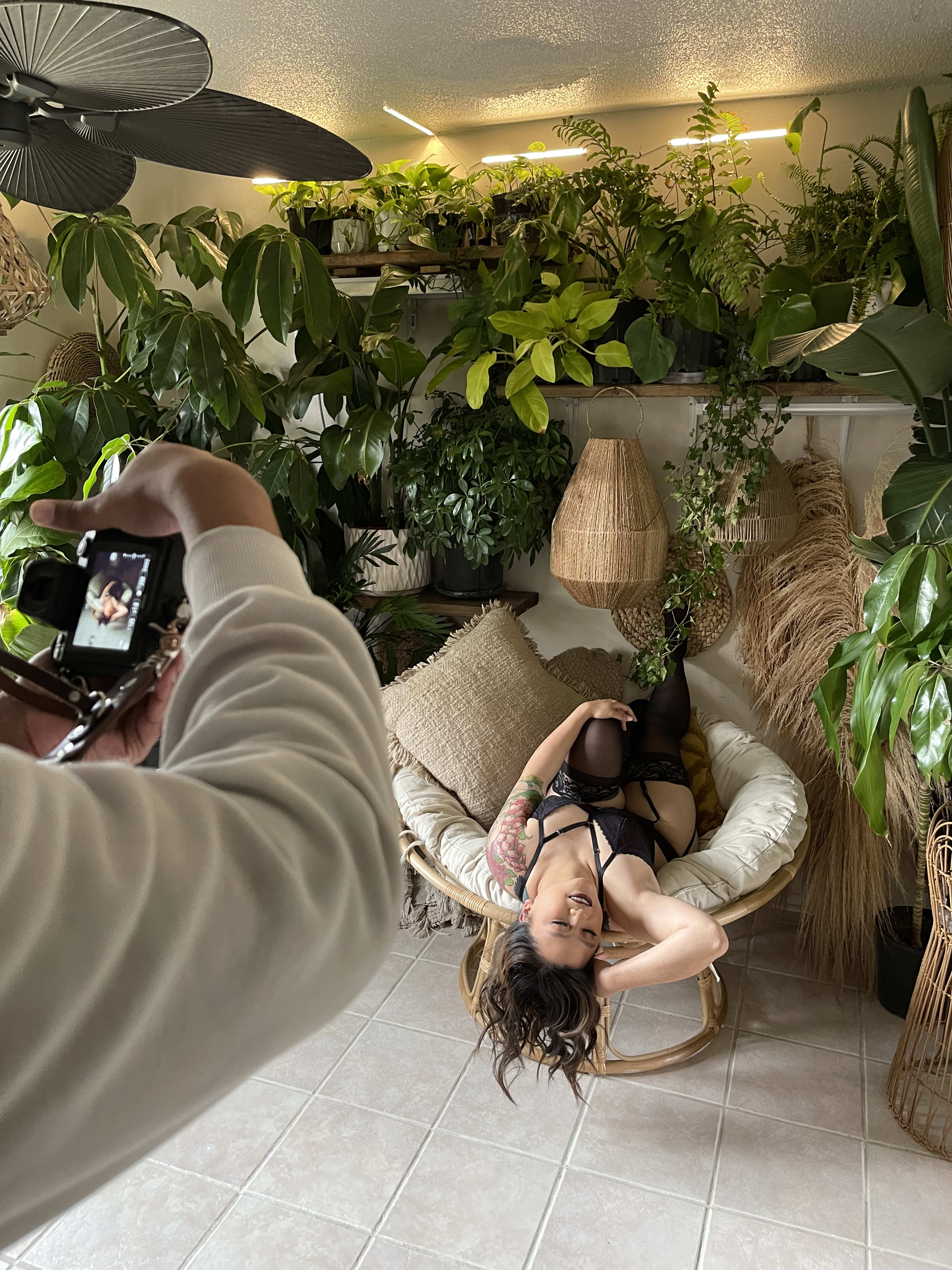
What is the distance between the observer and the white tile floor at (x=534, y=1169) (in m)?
1.87

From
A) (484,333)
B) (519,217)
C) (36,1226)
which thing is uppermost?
(519,217)

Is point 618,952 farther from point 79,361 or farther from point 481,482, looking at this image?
point 79,361

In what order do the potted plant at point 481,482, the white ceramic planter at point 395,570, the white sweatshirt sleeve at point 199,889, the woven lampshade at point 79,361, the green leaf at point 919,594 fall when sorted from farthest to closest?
the woven lampshade at point 79,361 → the white ceramic planter at point 395,570 → the potted plant at point 481,482 → the green leaf at point 919,594 → the white sweatshirt sleeve at point 199,889

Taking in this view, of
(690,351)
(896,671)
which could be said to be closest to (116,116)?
(896,671)

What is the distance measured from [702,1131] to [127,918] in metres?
2.22

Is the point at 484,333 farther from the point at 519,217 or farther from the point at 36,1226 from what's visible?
the point at 36,1226

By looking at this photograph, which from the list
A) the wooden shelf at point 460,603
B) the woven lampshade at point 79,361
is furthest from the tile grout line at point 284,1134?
the woven lampshade at point 79,361

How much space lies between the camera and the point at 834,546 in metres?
2.74

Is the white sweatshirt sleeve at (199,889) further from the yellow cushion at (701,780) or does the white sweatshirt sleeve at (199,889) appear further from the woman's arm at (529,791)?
the yellow cushion at (701,780)

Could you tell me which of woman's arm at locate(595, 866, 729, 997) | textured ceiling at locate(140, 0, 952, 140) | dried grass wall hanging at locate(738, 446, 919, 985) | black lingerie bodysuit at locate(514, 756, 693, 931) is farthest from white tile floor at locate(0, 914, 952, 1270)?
textured ceiling at locate(140, 0, 952, 140)

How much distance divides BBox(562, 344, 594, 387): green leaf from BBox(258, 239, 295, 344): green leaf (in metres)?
0.79

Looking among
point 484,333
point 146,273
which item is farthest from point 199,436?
point 484,333

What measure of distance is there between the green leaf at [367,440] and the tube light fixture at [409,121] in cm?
86

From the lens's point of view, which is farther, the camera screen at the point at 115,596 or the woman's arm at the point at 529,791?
the woman's arm at the point at 529,791
